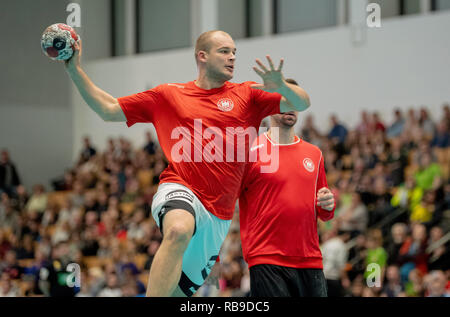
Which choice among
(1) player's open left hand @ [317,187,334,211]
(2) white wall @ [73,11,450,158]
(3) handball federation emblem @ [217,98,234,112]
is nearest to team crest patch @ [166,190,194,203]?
(3) handball federation emblem @ [217,98,234,112]

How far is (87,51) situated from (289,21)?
686 cm

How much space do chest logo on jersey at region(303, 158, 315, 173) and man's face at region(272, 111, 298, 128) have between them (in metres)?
0.37

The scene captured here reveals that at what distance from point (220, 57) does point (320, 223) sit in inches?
349

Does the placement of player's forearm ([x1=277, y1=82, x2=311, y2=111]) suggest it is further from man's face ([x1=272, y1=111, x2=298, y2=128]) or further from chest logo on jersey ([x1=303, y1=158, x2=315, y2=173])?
chest logo on jersey ([x1=303, y1=158, x2=315, y2=173])

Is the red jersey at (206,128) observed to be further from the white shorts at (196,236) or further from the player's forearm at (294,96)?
the player's forearm at (294,96)

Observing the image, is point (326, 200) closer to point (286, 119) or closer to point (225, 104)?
point (286, 119)

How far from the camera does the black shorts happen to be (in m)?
6.45

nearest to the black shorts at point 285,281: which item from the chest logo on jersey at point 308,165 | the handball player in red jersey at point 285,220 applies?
the handball player in red jersey at point 285,220

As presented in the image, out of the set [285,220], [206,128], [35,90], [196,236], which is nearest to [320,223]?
[285,220]

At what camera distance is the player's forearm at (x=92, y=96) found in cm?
604

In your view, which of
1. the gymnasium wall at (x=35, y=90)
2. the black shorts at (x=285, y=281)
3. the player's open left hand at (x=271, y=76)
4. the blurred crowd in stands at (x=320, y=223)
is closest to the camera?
the player's open left hand at (x=271, y=76)

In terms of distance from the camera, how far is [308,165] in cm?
685

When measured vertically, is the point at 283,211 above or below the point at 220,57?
below
